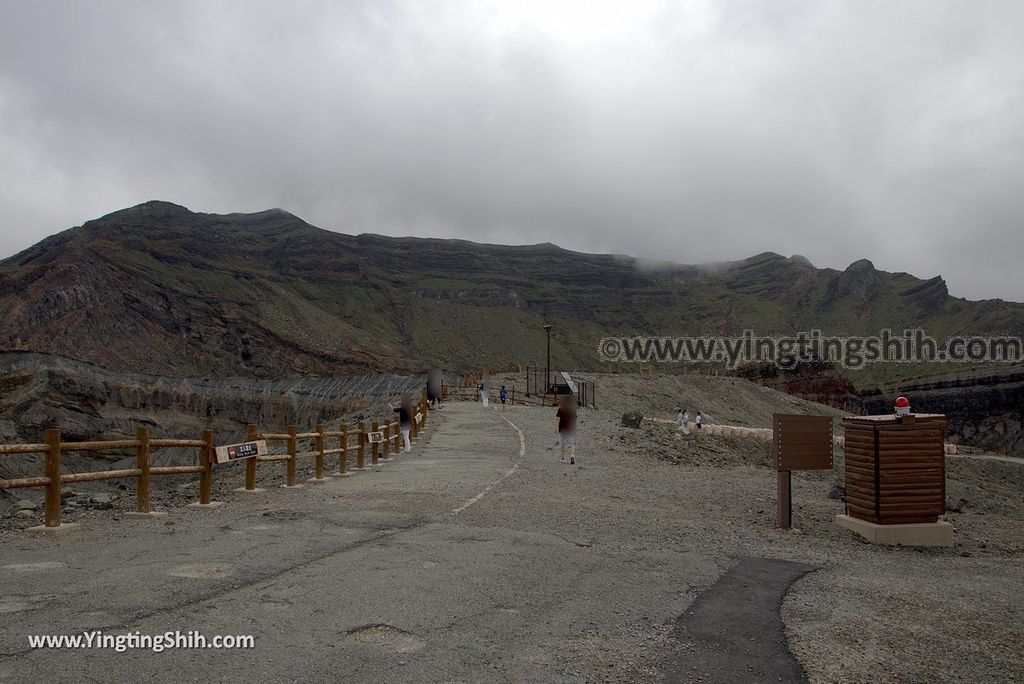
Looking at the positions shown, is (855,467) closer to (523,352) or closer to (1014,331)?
(523,352)

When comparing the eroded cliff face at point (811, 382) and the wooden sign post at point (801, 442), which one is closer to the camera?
the wooden sign post at point (801, 442)

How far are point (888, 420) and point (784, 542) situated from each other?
232cm

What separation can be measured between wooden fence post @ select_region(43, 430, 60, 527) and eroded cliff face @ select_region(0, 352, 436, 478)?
30414 millimetres

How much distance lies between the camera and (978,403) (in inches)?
4038

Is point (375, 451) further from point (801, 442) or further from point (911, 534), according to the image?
point (911, 534)

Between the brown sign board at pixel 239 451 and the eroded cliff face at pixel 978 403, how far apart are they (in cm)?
9964

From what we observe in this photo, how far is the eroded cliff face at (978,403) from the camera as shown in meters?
96.5

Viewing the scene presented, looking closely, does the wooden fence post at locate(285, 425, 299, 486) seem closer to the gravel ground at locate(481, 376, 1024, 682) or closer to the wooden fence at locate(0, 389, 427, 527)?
the wooden fence at locate(0, 389, 427, 527)

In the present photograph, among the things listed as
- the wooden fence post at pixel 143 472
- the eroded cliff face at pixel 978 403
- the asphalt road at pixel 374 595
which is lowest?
the eroded cliff face at pixel 978 403

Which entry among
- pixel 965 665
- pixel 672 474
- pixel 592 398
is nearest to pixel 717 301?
pixel 592 398

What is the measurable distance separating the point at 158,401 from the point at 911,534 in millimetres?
67369

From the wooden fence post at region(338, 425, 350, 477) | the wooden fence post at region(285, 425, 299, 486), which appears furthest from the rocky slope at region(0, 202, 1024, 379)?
the wooden fence post at region(285, 425, 299, 486)

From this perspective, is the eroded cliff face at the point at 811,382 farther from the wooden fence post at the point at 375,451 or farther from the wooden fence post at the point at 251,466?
the wooden fence post at the point at 251,466

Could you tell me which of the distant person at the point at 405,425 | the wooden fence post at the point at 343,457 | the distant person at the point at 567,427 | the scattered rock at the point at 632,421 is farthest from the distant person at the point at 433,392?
the wooden fence post at the point at 343,457
